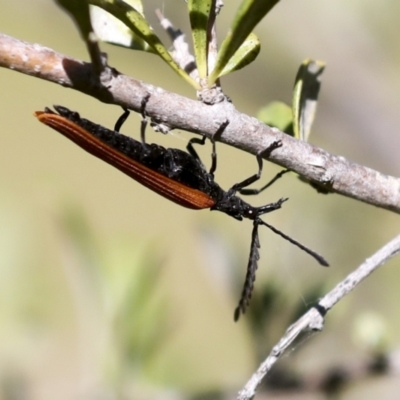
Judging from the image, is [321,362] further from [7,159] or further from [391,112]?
[7,159]

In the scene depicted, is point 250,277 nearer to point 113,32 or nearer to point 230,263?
point 230,263

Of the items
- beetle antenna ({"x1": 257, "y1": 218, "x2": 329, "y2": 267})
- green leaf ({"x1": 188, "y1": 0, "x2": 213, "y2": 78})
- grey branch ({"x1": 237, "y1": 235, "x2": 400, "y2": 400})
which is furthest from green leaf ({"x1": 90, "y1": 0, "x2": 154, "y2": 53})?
beetle antenna ({"x1": 257, "y1": 218, "x2": 329, "y2": 267})

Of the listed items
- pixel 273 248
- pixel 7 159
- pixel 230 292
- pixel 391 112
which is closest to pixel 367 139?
pixel 391 112

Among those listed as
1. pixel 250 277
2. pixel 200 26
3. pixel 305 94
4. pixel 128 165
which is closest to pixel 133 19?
pixel 200 26

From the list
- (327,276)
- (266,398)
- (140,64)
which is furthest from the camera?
(140,64)

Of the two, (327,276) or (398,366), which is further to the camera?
(327,276)

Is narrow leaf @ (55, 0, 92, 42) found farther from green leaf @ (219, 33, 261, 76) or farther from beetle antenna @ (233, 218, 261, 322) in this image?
beetle antenna @ (233, 218, 261, 322)
